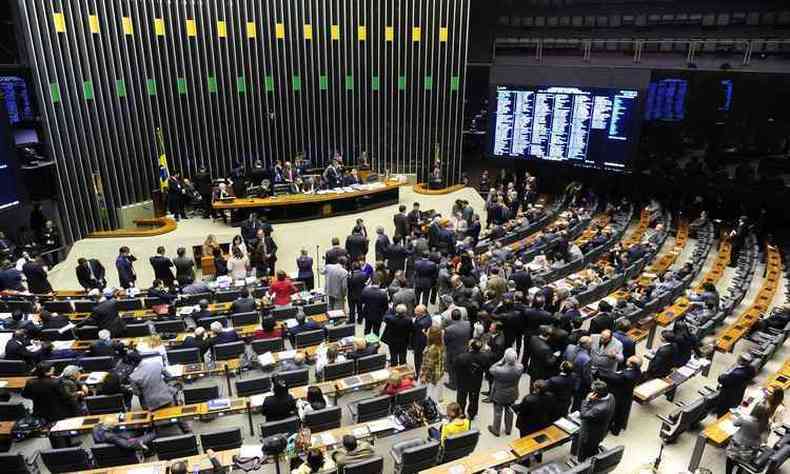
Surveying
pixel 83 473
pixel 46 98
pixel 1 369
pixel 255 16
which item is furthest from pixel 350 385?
→ pixel 255 16

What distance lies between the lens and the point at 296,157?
18609 millimetres

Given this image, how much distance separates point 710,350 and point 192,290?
8.51 m

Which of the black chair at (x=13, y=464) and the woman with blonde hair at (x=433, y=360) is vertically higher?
the woman with blonde hair at (x=433, y=360)

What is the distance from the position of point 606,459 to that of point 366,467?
249cm

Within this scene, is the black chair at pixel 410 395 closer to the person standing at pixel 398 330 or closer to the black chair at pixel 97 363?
the person standing at pixel 398 330

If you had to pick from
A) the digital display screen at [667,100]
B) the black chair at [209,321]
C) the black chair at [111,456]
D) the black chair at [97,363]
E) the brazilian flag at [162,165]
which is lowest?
the black chair at [111,456]

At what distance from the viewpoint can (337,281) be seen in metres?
9.76

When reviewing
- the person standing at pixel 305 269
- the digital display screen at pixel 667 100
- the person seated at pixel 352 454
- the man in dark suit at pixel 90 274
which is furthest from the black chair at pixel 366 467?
the digital display screen at pixel 667 100

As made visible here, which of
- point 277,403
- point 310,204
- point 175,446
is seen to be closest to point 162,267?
point 175,446

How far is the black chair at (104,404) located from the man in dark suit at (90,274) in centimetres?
451

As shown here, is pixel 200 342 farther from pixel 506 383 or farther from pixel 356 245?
pixel 356 245

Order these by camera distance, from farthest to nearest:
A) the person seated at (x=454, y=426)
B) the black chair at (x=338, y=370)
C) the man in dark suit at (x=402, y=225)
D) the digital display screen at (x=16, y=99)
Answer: the man in dark suit at (x=402, y=225) → the digital display screen at (x=16, y=99) → the black chair at (x=338, y=370) → the person seated at (x=454, y=426)

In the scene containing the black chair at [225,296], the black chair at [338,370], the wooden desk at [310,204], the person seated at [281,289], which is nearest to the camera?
the black chair at [338,370]

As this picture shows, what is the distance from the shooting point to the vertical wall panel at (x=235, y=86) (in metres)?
14.3
